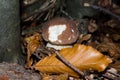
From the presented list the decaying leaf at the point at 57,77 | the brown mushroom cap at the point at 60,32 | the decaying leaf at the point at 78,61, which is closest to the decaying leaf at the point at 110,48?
the brown mushroom cap at the point at 60,32

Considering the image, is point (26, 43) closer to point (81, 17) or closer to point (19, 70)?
point (19, 70)

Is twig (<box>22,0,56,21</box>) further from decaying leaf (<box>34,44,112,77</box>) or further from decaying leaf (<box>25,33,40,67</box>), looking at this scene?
decaying leaf (<box>34,44,112,77</box>)

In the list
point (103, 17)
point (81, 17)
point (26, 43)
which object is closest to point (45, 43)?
point (26, 43)

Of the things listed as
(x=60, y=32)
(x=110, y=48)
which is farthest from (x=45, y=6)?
(x=110, y=48)

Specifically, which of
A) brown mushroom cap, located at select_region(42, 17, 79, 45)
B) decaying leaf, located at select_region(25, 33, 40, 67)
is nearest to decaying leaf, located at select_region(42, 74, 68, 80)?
decaying leaf, located at select_region(25, 33, 40, 67)

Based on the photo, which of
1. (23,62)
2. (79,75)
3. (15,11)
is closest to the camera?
(15,11)

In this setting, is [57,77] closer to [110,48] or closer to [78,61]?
[78,61]

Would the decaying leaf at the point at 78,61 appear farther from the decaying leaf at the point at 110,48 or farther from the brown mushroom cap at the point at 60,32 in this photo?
the decaying leaf at the point at 110,48
